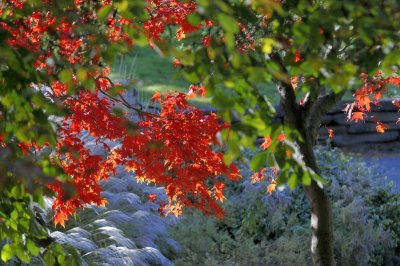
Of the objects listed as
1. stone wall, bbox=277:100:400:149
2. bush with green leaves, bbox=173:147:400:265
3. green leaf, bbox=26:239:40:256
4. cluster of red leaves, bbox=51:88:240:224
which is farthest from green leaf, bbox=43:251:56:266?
stone wall, bbox=277:100:400:149

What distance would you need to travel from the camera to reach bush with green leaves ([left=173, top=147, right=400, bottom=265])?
7.08m

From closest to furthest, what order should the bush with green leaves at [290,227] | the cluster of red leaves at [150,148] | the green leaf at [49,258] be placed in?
the green leaf at [49,258]
the cluster of red leaves at [150,148]
the bush with green leaves at [290,227]

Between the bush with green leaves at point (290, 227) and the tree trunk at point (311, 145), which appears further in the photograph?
the bush with green leaves at point (290, 227)

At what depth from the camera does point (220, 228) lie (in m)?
7.98

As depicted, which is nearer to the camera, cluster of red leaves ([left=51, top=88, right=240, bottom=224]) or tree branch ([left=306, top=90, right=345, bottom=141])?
tree branch ([left=306, top=90, right=345, bottom=141])

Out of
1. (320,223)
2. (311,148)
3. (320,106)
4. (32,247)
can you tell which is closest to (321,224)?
(320,223)

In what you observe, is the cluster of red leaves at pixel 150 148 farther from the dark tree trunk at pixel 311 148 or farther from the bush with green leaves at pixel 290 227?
the bush with green leaves at pixel 290 227

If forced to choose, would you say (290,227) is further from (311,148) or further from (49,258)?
(49,258)

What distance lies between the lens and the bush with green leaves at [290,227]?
23.2 ft

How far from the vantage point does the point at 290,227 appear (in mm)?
7785

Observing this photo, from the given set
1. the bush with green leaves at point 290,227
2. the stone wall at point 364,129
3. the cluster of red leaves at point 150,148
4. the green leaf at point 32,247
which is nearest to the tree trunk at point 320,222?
the cluster of red leaves at point 150,148

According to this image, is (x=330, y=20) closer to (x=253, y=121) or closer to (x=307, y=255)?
(x=253, y=121)

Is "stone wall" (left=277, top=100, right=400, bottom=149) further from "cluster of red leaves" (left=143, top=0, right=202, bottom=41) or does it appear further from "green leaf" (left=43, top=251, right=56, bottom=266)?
"green leaf" (left=43, top=251, right=56, bottom=266)

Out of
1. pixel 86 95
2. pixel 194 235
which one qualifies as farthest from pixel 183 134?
pixel 194 235
